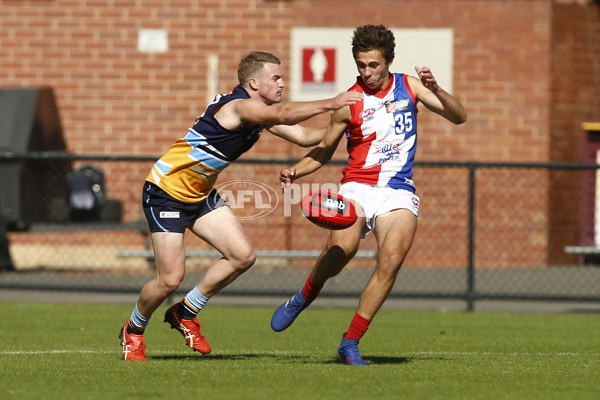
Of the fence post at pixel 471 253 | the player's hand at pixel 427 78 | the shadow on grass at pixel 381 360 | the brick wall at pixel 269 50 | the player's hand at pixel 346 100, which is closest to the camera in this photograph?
the player's hand at pixel 346 100

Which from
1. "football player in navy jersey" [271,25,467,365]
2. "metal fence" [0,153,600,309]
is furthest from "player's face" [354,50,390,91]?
"metal fence" [0,153,600,309]

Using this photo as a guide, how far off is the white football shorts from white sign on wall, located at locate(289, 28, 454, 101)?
8888mm

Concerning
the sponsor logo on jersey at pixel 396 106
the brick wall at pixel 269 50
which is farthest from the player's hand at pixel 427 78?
the brick wall at pixel 269 50

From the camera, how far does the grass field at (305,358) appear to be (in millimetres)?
6336

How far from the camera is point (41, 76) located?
57.2 feet

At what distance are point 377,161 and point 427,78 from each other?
2.42 feet

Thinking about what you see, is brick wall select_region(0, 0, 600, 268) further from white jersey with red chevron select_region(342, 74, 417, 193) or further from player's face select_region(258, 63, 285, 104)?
player's face select_region(258, 63, 285, 104)

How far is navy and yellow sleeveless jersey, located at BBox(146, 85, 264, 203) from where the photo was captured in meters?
7.54

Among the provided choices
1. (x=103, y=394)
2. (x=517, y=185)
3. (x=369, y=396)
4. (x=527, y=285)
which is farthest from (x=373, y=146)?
(x=517, y=185)

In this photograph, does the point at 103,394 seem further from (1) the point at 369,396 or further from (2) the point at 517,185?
(2) the point at 517,185

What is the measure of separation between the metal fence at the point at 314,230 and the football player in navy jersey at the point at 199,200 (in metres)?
6.84

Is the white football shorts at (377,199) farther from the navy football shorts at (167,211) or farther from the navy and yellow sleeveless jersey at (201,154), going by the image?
the navy football shorts at (167,211)

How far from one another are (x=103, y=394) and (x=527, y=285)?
31.2 feet

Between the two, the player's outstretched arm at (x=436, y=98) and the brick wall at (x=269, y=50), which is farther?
the brick wall at (x=269, y=50)
